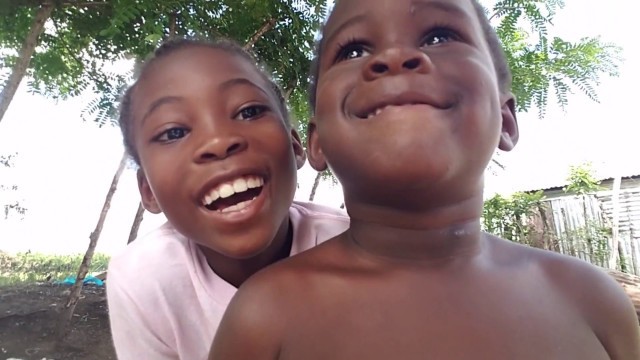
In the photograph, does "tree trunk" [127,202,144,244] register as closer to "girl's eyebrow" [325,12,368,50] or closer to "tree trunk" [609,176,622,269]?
"girl's eyebrow" [325,12,368,50]

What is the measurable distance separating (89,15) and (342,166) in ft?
7.59

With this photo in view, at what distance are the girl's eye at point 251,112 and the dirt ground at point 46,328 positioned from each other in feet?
11.4

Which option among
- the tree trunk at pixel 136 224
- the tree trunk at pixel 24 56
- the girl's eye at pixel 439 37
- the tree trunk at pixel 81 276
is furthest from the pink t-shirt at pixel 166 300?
the tree trunk at pixel 136 224

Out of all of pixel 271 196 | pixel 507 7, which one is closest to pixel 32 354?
pixel 271 196

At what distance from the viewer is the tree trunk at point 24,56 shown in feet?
8.16

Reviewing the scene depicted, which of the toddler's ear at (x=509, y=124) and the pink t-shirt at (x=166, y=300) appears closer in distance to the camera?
the toddler's ear at (x=509, y=124)

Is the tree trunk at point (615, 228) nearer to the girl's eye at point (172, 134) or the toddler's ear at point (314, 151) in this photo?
the toddler's ear at point (314, 151)

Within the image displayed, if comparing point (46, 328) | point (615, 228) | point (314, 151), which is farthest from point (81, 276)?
point (615, 228)

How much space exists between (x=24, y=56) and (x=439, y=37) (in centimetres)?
226

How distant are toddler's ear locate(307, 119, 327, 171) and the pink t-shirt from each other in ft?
1.31

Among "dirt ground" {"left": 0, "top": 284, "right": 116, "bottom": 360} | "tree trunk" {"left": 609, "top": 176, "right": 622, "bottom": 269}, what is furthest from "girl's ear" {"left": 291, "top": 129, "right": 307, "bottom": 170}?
"tree trunk" {"left": 609, "top": 176, "right": 622, "bottom": 269}

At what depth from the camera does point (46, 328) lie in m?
4.43

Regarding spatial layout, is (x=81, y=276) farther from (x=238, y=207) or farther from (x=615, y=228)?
(x=615, y=228)

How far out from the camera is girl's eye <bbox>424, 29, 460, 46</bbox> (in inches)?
36.3
